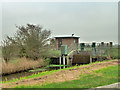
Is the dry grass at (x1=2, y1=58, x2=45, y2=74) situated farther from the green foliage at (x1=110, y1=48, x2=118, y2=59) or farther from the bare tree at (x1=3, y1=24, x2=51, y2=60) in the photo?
the green foliage at (x1=110, y1=48, x2=118, y2=59)

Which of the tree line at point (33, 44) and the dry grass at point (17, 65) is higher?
the tree line at point (33, 44)

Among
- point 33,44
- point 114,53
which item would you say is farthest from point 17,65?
point 114,53

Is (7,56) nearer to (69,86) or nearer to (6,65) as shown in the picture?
(6,65)

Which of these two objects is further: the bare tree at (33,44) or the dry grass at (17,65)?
the bare tree at (33,44)

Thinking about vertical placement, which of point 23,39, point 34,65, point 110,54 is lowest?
point 34,65

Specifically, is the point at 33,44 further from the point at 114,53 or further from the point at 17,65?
the point at 114,53

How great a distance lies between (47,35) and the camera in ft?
71.6

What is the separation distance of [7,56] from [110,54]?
555 inches

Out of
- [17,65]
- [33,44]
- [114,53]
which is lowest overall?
[17,65]

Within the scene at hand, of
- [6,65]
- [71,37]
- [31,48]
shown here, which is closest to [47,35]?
[31,48]

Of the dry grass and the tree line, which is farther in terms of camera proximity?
the tree line

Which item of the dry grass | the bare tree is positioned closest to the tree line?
the bare tree

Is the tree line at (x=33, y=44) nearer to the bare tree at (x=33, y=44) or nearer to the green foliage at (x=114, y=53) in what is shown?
the bare tree at (x=33, y=44)


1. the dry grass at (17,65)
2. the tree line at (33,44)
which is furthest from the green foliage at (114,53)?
the dry grass at (17,65)
